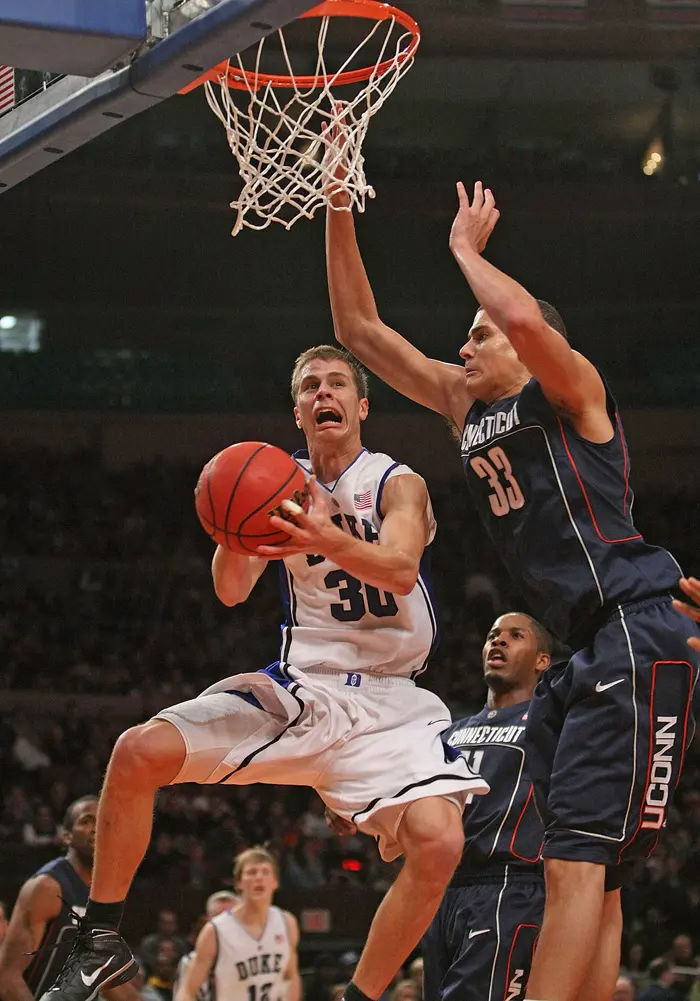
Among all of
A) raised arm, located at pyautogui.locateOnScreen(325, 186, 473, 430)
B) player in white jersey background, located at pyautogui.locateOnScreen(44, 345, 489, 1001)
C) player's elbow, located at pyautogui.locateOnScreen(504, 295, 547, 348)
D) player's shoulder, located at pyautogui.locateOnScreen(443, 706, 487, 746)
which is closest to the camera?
player's elbow, located at pyautogui.locateOnScreen(504, 295, 547, 348)

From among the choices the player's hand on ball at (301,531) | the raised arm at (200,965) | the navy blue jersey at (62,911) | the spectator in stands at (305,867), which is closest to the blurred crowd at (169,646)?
the spectator in stands at (305,867)

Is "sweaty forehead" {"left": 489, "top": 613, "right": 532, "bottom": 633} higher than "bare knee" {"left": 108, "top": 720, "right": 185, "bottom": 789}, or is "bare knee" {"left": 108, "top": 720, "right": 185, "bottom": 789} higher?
"bare knee" {"left": 108, "top": 720, "right": 185, "bottom": 789}

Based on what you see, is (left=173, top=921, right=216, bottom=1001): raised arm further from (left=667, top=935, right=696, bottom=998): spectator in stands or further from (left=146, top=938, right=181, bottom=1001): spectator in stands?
(left=667, top=935, right=696, bottom=998): spectator in stands

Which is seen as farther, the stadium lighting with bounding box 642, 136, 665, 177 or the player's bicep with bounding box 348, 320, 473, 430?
the stadium lighting with bounding box 642, 136, 665, 177

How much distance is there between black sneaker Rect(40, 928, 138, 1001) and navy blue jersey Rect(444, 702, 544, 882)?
5.69ft

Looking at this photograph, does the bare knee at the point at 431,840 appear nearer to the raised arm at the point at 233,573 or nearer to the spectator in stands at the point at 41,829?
the raised arm at the point at 233,573

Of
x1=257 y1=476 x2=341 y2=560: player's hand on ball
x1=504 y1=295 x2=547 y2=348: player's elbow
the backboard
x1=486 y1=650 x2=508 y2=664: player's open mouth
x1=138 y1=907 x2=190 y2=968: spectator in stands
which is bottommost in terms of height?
x1=138 y1=907 x2=190 y2=968: spectator in stands

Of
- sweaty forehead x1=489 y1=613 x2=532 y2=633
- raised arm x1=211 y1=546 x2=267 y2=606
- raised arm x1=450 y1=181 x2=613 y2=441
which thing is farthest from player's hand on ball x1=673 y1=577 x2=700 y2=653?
sweaty forehead x1=489 y1=613 x2=532 y2=633

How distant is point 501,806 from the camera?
17.3ft

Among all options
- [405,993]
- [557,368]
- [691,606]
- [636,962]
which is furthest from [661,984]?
[557,368]

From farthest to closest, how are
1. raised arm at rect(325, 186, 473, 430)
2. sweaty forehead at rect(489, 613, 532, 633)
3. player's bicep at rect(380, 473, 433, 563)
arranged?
sweaty forehead at rect(489, 613, 532, 633), raised arm at rect(325, 186, 473, 430), player's bicep at rect(380, 473, 433, 563)

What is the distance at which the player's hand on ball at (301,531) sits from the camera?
374 centimetres

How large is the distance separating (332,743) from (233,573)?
677mm

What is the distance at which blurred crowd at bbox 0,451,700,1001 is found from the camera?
43.2ft
